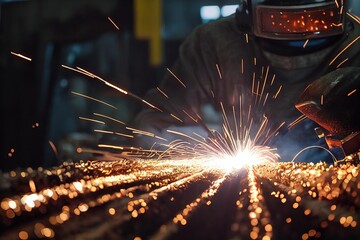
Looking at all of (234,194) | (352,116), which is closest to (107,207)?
(234,194)

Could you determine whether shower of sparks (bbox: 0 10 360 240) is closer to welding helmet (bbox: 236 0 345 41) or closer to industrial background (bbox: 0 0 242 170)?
welding helmet (bbox: 236 0 345 41)

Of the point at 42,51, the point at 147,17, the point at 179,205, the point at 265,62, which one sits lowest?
the point at 179,205

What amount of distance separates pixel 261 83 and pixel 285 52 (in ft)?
0.75

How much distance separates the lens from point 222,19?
311 centimetres

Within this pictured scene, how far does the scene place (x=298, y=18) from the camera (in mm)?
2533

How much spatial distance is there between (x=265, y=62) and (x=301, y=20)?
364mm

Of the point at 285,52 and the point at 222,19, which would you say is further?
the point at 222,19

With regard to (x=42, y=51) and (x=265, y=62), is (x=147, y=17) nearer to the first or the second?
(x=42, y=51)

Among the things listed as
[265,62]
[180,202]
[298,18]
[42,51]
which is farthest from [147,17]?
[180,202]

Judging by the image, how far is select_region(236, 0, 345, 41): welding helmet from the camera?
2.52m

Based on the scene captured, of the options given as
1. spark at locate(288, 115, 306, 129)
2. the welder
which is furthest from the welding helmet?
spark at locate(288, 115, 306, 129)

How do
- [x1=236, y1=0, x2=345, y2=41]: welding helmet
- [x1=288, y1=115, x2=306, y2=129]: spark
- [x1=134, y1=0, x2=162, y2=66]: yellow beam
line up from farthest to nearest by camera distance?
1. [x1=134, y1=0, x2=162, y2=66]: yellow beam
2. [x1=288, y1=115, x2=306, y2=129]: spark
3. [x1=236, y1=0, x2=345, y2=41]: welding helmet

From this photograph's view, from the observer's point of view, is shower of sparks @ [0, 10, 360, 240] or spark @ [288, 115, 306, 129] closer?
shower of sparks @ [0, 10, 360, 240]

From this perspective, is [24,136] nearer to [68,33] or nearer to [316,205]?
[68,33]
